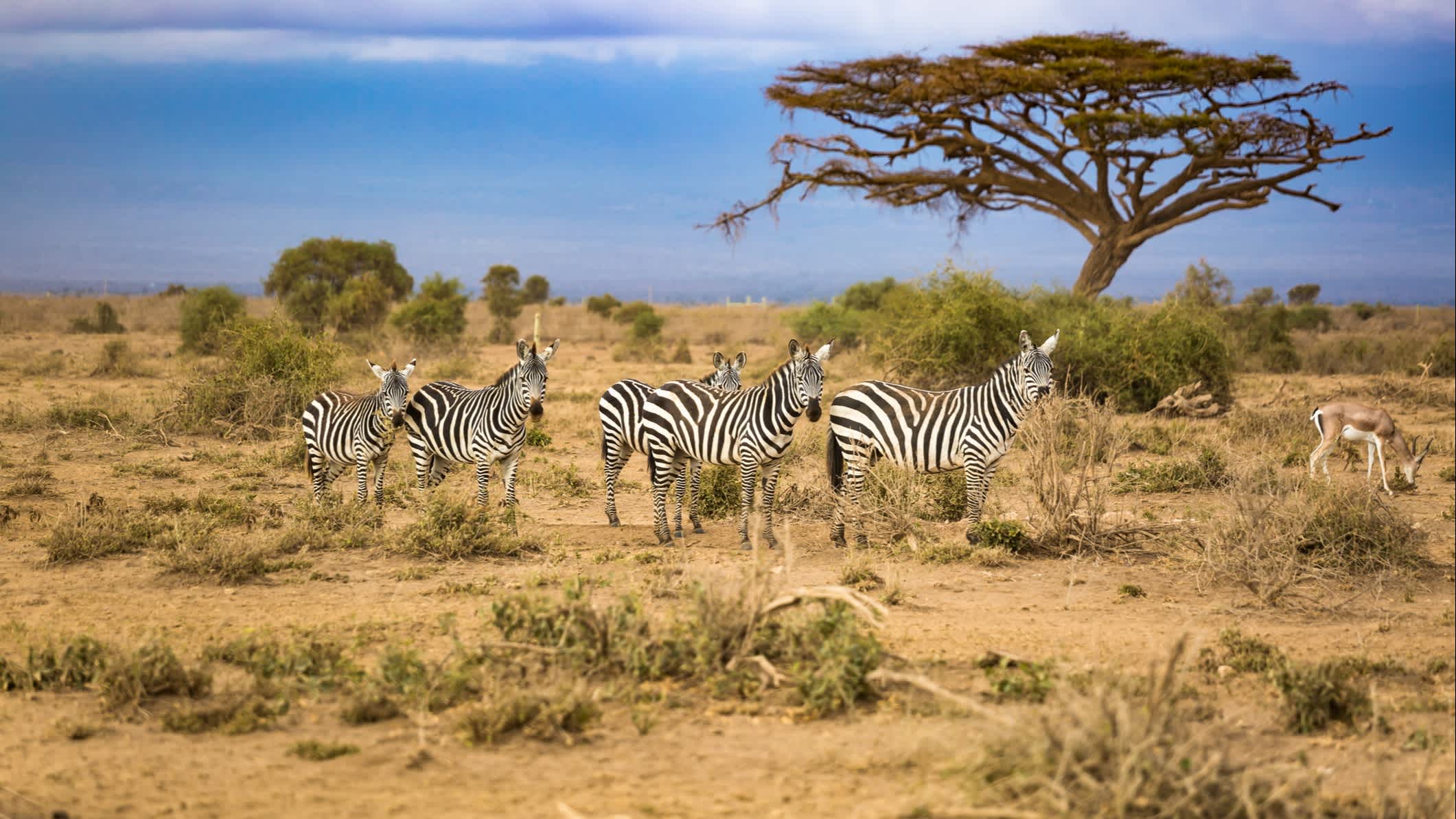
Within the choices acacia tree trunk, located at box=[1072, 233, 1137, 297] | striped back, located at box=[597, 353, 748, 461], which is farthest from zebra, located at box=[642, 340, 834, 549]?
acacia tree trunk, located at box=[1072, 233, 1137, 297]

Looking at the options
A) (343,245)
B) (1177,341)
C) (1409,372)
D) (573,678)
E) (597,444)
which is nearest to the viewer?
(573,678)

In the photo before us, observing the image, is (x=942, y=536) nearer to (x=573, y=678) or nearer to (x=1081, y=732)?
(x=573, y=678)

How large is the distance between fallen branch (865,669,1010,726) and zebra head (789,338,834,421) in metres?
3.61

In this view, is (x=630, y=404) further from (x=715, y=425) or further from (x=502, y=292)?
(x=502, y=292)

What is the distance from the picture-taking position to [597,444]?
52.4 feet

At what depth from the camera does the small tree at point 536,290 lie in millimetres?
60312

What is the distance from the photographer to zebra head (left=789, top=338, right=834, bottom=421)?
941 cm

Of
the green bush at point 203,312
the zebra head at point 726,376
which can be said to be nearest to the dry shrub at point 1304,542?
the zebra head at point 726,376

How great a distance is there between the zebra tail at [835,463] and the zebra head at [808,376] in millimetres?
920

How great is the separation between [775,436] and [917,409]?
142cm

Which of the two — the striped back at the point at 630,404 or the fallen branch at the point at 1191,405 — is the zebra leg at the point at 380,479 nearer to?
the striped back at the point at 630,404

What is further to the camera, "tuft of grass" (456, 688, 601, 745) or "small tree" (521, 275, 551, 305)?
"small tree" (521, 275, 551, 305)

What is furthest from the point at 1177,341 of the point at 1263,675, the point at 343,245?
the point at 343,245

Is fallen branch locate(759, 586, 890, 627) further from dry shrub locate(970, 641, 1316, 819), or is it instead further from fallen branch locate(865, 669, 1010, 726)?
dry shrub locate(970, 641, 1316, 819)
